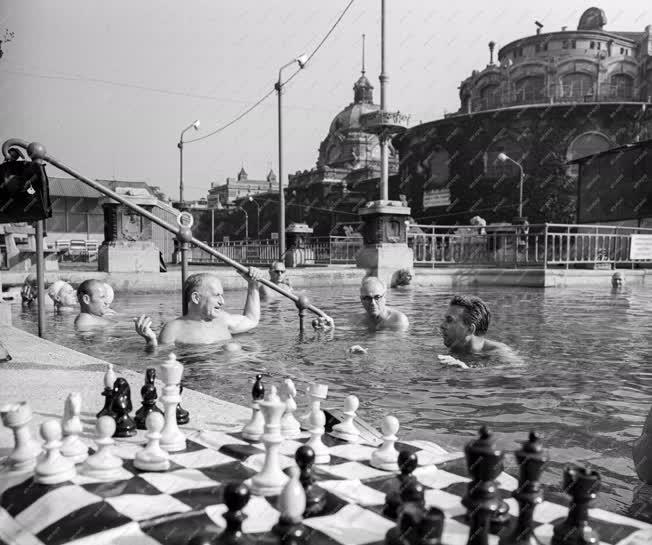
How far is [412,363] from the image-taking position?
6359 mm

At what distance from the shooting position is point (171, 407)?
259 cm

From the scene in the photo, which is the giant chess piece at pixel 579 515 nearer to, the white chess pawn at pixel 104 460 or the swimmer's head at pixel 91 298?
the white chess pawn at pixel 104 460

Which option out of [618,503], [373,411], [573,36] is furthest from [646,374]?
[573,36]

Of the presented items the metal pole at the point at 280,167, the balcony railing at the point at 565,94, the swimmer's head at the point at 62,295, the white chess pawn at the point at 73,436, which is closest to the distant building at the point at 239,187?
the balcony railing at the point at 565,94

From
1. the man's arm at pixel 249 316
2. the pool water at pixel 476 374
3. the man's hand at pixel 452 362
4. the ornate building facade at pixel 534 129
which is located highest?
the ornate building facade at pixel 534 129

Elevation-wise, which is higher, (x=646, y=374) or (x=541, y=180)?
(x=541, y=180)

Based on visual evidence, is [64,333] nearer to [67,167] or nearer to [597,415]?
[67,167]

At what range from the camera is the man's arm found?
25.1 ft

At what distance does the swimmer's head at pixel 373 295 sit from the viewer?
794cm

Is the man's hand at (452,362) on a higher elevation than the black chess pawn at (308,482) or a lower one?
lower

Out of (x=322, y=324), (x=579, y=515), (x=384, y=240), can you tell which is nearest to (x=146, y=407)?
(x=579, y=515)

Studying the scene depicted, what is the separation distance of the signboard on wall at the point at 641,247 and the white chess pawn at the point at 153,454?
2204 centimetres

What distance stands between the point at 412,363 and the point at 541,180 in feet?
153

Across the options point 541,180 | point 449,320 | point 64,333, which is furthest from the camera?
point 541,180
